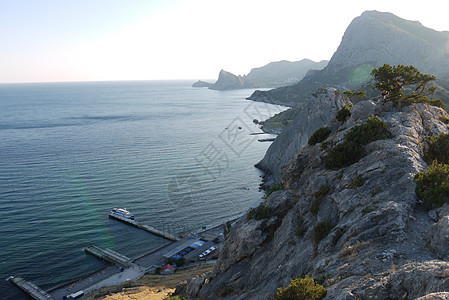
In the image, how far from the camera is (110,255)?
5422cm

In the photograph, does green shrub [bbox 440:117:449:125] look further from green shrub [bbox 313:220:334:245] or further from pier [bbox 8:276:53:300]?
pier [bbox 8:276:53:300]

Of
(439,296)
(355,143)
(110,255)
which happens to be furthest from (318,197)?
(110,255)

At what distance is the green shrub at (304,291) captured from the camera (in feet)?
44.9

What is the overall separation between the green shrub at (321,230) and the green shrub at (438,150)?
10970 millimetres

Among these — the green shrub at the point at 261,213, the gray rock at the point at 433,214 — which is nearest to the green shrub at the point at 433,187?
the gray rock at the point at 433,214

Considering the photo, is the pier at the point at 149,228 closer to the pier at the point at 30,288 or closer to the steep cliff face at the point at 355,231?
the pier at the point at 30,288

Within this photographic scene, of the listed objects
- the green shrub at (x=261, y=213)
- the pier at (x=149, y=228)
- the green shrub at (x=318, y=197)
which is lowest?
the pier at (x=149, y=228)

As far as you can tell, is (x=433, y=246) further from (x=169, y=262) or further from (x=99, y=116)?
(x=99, y=116)

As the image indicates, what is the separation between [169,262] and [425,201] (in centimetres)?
4442

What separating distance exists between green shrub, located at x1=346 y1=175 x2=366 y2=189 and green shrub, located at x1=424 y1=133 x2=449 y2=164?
263 inches

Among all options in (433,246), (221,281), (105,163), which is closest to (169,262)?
(221,281)

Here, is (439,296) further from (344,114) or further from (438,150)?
(344,114)

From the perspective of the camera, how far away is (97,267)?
52.4 metres

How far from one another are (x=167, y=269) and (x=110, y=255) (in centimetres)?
1189
